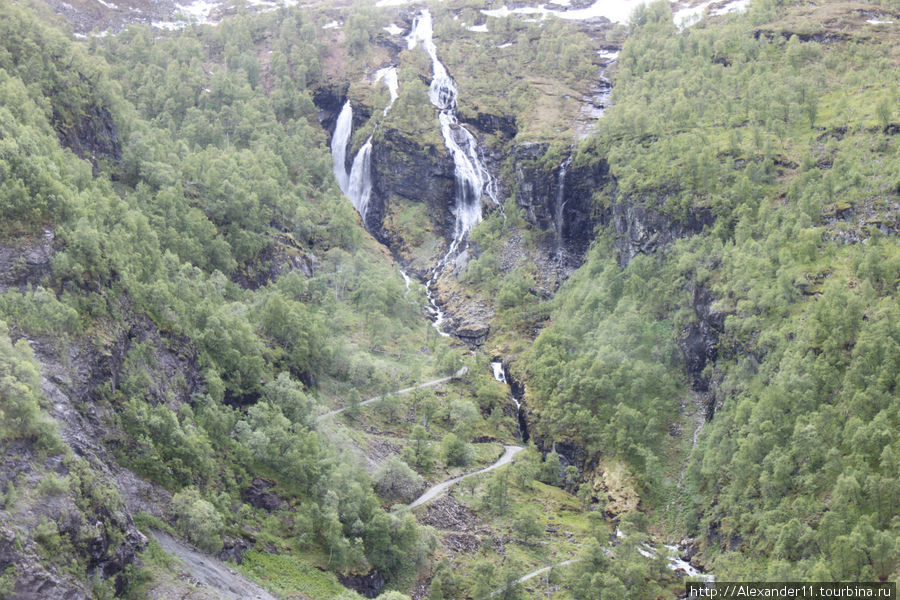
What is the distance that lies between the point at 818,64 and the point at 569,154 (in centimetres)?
3834

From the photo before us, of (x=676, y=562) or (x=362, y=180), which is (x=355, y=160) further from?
(x=676, y=562)

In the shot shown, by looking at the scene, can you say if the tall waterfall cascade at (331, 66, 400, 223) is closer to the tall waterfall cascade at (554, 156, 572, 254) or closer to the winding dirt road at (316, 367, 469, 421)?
the tall waterfall cascade at (554, 156, 572, 254)

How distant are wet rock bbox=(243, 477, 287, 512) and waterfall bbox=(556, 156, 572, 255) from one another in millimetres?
69611

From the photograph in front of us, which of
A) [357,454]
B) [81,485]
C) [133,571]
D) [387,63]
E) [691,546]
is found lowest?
[691,546]

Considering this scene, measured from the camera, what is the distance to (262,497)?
236ft

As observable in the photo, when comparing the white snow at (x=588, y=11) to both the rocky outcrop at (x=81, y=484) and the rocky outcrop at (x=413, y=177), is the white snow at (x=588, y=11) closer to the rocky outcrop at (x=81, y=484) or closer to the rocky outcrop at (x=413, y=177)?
the rocky outcrop at (x=413, y=177)

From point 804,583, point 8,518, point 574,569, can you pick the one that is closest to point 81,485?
point 8,518

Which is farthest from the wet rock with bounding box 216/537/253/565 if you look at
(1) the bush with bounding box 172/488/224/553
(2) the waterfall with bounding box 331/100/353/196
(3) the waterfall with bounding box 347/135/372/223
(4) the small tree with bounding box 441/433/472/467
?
(2) the waterfall with bounding box 331/100/353/196

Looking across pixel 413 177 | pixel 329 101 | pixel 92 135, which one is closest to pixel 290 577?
pixel 92 135

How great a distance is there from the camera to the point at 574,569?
69.4 meters

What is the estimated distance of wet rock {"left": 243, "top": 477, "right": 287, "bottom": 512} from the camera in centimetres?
7125

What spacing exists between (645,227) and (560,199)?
2367 cm

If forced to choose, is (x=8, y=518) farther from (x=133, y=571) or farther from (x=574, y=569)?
(x=574, y=569)

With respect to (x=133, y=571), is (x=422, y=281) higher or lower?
lower
